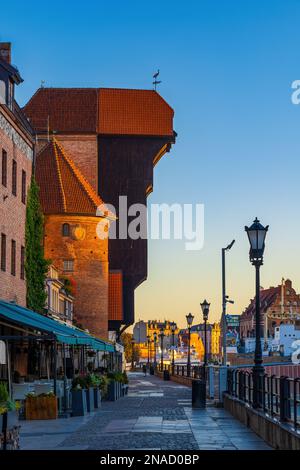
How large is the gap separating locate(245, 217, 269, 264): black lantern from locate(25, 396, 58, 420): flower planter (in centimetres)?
732

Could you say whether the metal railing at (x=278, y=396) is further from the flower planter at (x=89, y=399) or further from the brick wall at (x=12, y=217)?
the brick wall at (x=12, y=217)

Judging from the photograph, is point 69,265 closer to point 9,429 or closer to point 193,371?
point 193,371

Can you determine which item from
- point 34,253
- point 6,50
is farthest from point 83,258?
point 34,253

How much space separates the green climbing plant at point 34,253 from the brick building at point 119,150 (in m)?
40.7

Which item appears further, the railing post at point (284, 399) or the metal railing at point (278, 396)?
the railing post at point (284, 399)

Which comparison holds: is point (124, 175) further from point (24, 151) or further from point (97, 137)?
point (24, 151)

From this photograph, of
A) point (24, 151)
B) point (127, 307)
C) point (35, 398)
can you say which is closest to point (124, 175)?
point (127, 307)

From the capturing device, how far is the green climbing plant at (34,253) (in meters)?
42.8

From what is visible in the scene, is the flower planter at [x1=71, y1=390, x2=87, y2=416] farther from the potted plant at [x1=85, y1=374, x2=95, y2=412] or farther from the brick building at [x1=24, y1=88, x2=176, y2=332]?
the brick building at [x1=24, y1=88, x2=176, y2=332]

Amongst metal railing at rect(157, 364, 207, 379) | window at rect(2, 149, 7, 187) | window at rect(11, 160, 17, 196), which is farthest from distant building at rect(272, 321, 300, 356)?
window at rect(2, 149, 7, 187)

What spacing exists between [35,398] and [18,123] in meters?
14.3

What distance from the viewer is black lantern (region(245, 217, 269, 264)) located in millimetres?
25141

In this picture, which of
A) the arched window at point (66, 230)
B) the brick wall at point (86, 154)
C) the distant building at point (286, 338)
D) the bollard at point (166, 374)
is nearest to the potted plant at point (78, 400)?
the arched window at point (66, 230)
